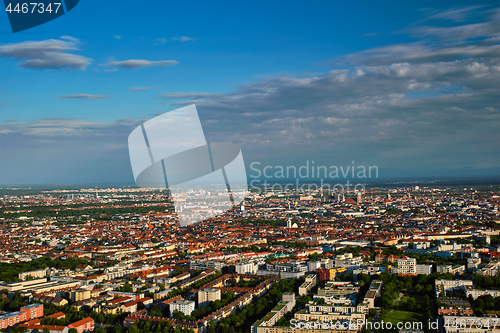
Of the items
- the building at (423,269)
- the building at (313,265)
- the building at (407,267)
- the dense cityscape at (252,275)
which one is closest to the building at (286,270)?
the dense cityscape at (252,275)

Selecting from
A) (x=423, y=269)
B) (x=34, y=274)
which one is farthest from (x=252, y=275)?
(x=34, y=274)

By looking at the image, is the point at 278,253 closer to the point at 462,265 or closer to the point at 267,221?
the point at 462,265

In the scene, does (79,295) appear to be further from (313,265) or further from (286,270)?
(313,265)

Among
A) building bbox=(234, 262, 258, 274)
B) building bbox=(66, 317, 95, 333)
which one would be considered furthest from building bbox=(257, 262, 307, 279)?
building bbox=(66, 317, 95, 333)

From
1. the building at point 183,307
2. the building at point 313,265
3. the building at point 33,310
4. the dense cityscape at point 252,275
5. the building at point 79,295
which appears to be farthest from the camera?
the building at point 313,265

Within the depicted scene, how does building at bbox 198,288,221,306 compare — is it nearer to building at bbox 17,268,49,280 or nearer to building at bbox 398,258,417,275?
building at bbox 17,268,49,280

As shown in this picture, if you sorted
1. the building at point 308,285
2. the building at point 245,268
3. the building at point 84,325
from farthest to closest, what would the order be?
the building at point 245,268, the building at point 308,285, the building at point 84,325

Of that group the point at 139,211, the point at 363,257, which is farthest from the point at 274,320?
the point at 139,211

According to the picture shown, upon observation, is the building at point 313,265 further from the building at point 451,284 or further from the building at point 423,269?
the building at point 451,284
